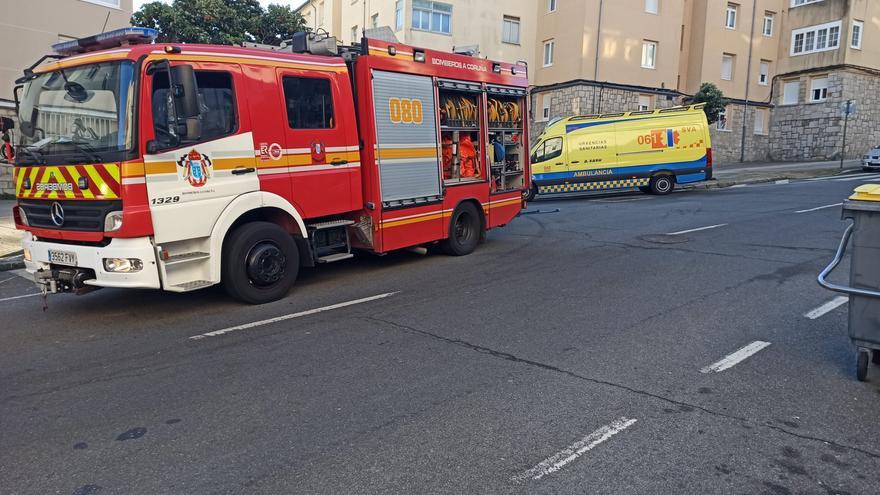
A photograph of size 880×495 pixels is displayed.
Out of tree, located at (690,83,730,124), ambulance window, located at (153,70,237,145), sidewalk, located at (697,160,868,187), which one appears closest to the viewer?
ambulance window, located at (153,70,237,145)

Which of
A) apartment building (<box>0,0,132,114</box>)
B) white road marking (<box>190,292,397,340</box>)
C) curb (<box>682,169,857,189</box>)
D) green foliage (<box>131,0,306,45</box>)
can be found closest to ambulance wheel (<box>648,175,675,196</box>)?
curb (<box>682,169,857,189</box>)

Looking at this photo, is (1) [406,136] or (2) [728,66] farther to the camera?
(2) [728,66]

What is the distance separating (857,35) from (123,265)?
42949mm

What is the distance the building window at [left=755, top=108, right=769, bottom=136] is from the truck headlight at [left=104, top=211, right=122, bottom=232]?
41.1 metres

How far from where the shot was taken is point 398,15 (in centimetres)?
2998

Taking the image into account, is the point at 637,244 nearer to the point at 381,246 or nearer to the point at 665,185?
the point at 381,246

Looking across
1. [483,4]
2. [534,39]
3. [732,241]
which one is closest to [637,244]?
[732,241]

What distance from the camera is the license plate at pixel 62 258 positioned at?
20.8 ft

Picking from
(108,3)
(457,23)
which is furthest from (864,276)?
(457,23)

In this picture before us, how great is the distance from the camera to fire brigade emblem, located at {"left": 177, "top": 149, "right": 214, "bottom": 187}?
6406 millimetres

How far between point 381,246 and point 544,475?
553 centimetres

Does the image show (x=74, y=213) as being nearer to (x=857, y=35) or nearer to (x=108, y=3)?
(x=108, y=3)

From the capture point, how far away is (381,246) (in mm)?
8609

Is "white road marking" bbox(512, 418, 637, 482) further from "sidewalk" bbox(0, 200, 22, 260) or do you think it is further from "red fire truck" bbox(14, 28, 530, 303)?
"sidewalk" bbox(0, 200, 22, 260)
